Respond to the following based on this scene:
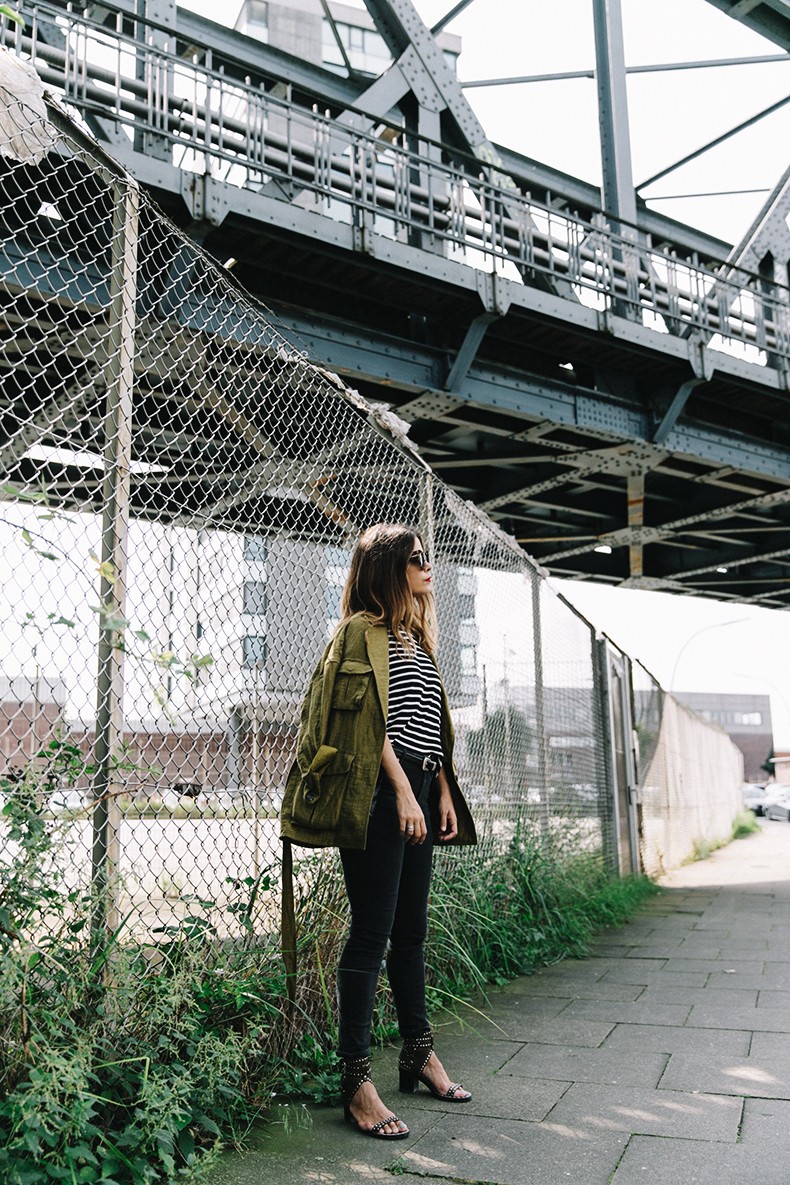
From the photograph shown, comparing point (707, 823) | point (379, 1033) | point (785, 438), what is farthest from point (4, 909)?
point (707, 823)

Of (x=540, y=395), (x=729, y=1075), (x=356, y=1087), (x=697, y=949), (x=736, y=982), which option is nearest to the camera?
(x=356, y=1087)

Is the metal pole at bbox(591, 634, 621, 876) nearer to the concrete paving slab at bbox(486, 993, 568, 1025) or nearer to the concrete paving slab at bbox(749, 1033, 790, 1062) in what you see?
the concrete paving slab at bbox(486, 993, 568, 1025)

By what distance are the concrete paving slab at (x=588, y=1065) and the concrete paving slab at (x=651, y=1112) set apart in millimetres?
119

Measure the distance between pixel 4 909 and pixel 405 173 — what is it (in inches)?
317

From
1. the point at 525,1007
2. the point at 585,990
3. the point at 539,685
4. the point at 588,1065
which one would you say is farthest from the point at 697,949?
the point at 588,1065

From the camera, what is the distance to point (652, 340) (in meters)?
10.4

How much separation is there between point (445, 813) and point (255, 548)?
144 centimetres

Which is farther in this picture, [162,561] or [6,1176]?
[162,561]

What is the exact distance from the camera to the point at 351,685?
2818 mm

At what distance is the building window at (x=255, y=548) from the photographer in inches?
149

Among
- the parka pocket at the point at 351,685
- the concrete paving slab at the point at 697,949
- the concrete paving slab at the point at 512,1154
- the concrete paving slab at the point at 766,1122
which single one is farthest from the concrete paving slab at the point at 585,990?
the parka pocket at the point at 351,685

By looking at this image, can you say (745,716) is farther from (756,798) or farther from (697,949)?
(697,949)

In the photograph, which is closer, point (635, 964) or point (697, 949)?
point (635, 964)

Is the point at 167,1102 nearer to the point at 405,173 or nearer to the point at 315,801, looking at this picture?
the point at 315,801
